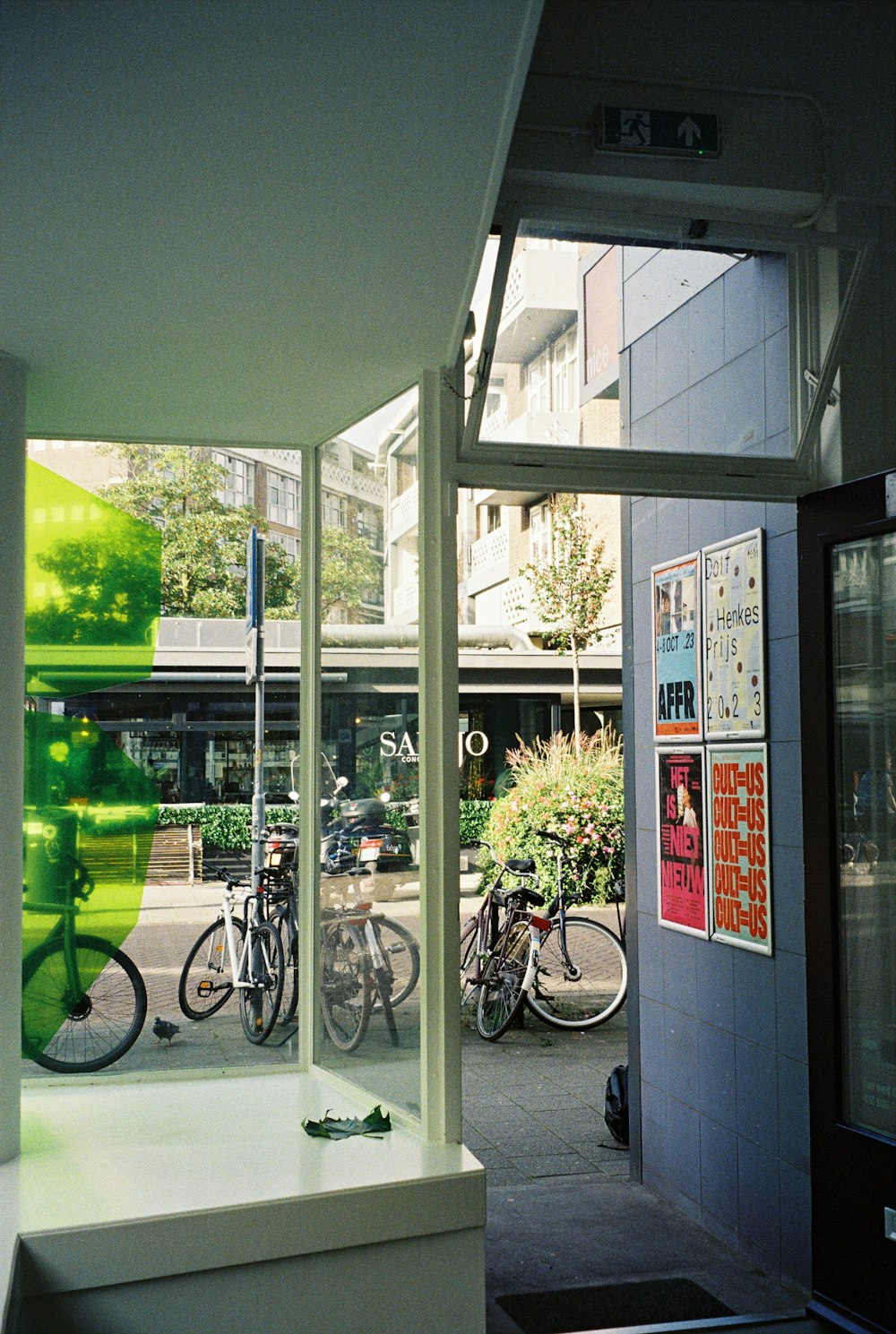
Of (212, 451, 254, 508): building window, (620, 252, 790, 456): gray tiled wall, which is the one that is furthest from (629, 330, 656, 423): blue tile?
(212, 451, 254, 508): building window

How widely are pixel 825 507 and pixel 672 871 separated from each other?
1.64 m

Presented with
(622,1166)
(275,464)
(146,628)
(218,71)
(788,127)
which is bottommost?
(622,1166)

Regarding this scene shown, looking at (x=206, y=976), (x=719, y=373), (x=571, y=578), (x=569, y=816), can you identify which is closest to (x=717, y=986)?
(x=206, y=976)

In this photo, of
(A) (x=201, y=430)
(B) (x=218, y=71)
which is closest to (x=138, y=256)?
(B) (x=218, y=71)

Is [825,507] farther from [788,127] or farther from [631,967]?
[631,967]

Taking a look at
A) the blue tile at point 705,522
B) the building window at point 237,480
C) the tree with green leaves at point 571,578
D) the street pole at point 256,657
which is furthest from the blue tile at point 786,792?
the tree with green leaves at point 571,578

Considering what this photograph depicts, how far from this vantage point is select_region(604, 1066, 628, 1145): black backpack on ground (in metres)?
5.33

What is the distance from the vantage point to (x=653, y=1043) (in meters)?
4.79

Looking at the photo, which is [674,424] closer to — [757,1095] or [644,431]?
[644,431]

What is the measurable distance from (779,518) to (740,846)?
1098mm

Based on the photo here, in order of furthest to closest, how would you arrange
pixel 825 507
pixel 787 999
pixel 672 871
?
pixel 672 871
pixel 787 999
pixel 825 507

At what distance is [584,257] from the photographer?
3.62 metres

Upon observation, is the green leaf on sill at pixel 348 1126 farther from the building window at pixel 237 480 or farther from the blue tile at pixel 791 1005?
the building window at pixel 237 480

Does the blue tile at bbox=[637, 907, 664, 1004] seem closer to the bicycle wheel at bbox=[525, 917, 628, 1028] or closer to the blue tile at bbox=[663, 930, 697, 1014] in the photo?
the blue tile at bbox=[663, 930, 697, 1014]
